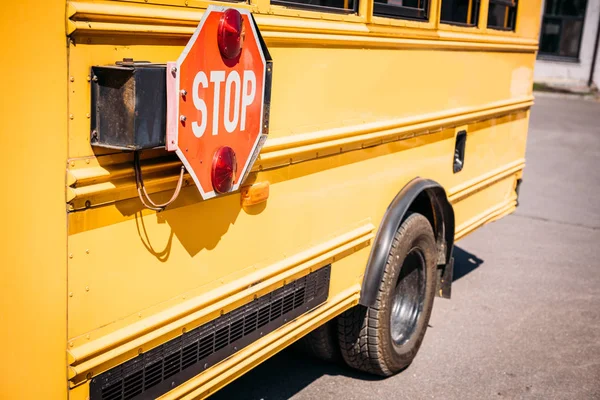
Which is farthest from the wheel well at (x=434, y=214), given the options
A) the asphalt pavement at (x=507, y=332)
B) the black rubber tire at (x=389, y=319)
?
the asphalt pavement at (x=507, y=332)

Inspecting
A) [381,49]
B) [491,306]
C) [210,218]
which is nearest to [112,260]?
[210,218]

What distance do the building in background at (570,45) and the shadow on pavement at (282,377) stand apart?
16.6 meters

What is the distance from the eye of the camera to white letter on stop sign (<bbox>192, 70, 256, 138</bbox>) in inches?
78.4

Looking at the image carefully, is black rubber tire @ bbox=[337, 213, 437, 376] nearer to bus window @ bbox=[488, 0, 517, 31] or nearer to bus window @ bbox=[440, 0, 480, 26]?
bus window @ bbox=[440, 0, 480, 26]

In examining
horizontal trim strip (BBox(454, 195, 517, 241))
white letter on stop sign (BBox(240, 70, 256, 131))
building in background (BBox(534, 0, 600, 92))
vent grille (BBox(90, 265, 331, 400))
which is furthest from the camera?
building in background (BBox(534, 0, 600, 92))

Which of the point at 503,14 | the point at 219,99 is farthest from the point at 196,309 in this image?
the point at 503,14

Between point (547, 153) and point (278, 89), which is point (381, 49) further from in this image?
point (547, 153)

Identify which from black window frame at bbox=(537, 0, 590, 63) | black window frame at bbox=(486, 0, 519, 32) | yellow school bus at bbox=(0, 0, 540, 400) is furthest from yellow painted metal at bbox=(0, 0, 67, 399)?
black window frame at bbox=(537, 0, 590, 63)

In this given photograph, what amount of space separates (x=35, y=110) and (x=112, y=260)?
45 centimetres

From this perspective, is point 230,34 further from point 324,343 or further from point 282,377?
point 282,377

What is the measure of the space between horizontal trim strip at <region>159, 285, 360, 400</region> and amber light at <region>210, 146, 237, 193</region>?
24.5 inches

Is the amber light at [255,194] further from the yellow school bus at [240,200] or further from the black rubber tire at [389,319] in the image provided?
the black rubber tire at [389,319]

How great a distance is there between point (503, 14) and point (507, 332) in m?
1.86

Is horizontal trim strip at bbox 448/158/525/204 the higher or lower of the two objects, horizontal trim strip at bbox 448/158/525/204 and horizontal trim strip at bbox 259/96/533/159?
the lower
